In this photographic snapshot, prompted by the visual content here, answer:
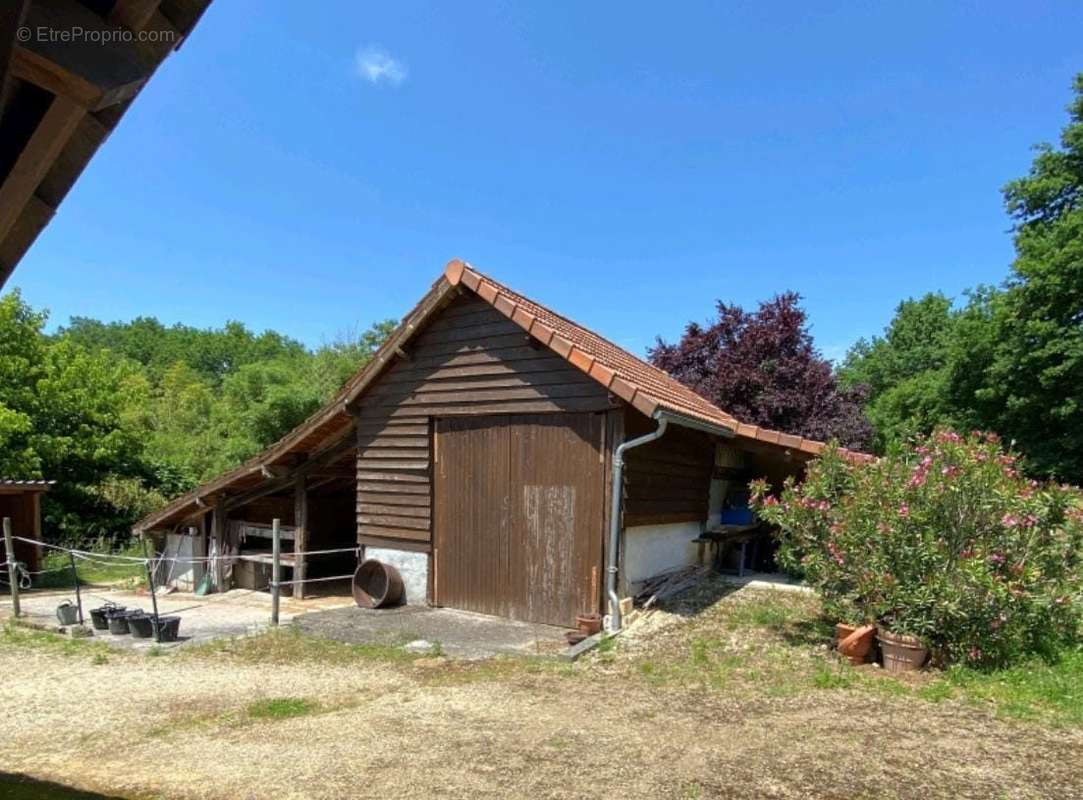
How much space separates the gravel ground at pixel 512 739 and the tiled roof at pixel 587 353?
307 centimetres

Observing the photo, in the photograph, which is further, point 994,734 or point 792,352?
point 792,352

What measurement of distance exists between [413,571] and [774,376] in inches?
562

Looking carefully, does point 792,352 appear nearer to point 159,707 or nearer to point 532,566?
point 532,566

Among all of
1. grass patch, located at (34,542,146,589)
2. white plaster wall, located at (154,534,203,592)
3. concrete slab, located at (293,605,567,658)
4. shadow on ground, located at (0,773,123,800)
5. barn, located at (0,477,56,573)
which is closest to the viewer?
shadow on ground, located at (0,773,123,800)

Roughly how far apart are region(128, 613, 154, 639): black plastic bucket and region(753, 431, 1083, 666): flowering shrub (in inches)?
341

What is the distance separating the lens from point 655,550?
31.6 ft

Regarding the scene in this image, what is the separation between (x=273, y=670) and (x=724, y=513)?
820cm

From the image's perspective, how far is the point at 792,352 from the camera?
21.2 metres

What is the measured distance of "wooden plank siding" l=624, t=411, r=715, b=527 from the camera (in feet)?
28.7

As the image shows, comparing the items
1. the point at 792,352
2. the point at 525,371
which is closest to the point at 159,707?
the point at 525,371

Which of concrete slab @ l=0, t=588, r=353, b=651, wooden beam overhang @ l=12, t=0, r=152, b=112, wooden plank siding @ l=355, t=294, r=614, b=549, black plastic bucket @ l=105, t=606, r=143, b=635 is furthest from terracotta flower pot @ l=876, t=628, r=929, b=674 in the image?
black plastic bucket @ l=105, t=606, r=143, b=635

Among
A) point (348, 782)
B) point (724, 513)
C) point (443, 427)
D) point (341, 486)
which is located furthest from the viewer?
point (341, 486)

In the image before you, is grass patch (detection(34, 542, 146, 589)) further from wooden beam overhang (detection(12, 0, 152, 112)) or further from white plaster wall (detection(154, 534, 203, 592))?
wooden beam overhang (detection(12, 0, 152, 112))

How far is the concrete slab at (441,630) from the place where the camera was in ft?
25.7
